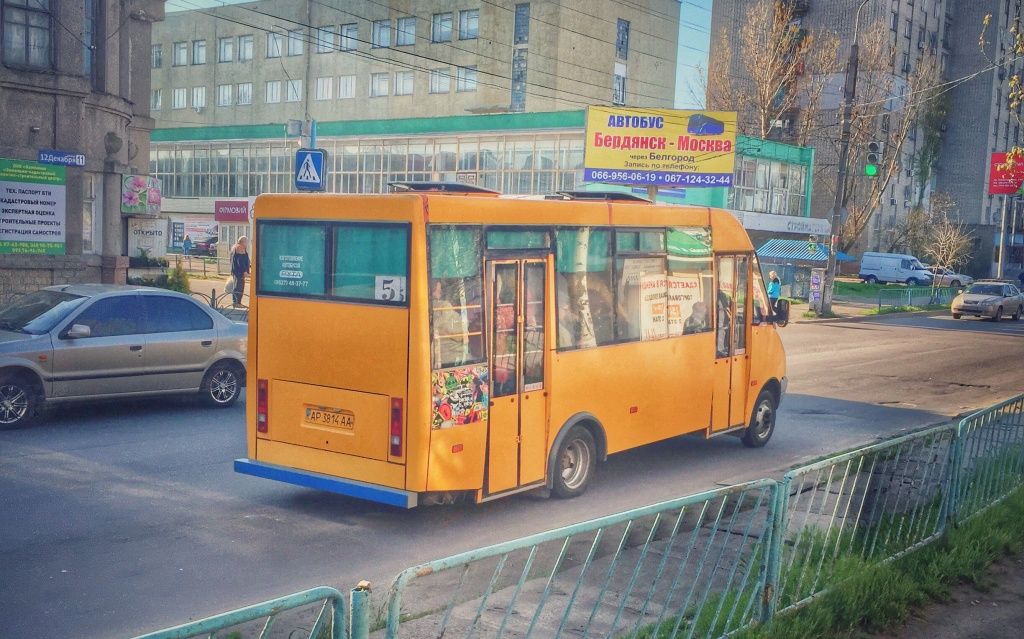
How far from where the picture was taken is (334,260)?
8617 mm

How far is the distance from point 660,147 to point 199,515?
33534 mm

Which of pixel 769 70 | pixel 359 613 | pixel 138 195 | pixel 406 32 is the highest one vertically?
pixel 406 32

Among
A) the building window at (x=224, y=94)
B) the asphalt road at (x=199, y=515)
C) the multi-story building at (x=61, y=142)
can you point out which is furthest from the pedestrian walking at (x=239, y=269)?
the building window at (x=224, y=94)

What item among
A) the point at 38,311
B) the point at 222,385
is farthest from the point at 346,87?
the point at 38,311

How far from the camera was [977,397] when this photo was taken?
17984 millimetres

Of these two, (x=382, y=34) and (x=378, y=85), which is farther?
(x=378, y=85)

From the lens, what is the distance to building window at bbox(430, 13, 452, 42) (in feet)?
226

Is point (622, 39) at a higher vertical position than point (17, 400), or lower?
higher

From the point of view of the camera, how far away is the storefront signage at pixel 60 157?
840 inches

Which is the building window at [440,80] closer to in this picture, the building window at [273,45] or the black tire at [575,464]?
the building window at [273,45]

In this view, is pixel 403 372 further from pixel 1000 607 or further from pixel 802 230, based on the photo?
pixel 802 230

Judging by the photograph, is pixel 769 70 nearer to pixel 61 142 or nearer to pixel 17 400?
pixel 61 142

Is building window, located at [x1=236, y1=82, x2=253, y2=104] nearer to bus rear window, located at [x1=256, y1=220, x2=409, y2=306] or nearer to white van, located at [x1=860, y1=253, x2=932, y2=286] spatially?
white van, located at [x1=860, y1=253, x2=932, y2=286]

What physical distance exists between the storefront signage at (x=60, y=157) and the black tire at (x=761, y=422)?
15719mm
